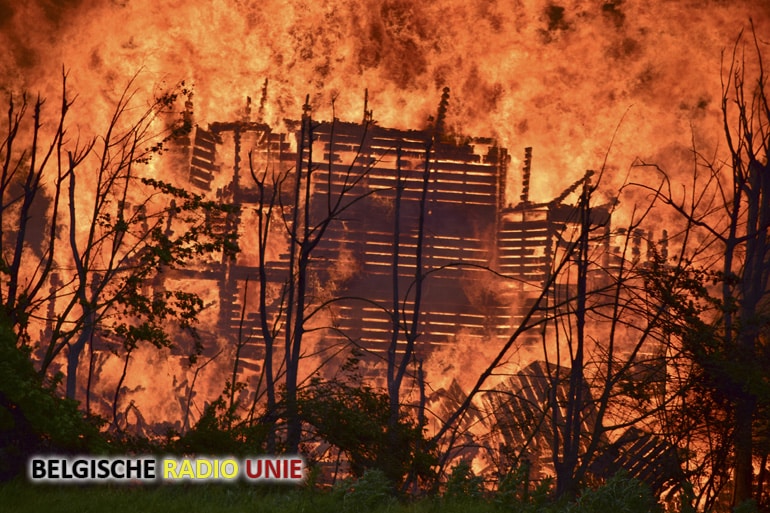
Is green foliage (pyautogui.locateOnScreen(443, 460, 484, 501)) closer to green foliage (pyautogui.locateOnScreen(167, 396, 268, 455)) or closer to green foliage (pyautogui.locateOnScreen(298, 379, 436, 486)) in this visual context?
green foliage (pyautogui.locateOnScreen(298, 379, 436, 486))

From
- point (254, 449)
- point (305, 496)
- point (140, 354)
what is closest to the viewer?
point (305, 496)

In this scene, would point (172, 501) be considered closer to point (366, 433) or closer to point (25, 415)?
point (25, 415)

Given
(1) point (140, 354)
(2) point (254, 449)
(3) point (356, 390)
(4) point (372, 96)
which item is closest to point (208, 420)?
(2) point (254, 449)

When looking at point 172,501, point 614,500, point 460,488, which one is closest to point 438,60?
point 460,488

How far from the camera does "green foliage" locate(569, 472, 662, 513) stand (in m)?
5.29

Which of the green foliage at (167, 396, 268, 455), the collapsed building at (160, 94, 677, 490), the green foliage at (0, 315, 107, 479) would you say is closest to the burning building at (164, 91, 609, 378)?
the collapsed building at (160, 94, 677, 490)

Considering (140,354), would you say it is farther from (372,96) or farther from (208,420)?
(208,420)

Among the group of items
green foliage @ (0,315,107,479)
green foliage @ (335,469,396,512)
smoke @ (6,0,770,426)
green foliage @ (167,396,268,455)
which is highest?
smoke @ (6,0,770,426)

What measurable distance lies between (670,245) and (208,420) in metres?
12.4

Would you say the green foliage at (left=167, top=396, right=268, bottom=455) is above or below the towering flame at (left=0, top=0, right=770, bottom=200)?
below

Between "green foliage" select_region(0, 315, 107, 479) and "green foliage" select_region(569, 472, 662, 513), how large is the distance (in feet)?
11.7

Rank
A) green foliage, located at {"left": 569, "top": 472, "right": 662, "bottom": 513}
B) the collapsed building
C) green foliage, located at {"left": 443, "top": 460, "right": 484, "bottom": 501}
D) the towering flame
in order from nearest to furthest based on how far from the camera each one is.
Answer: green foliage, located at {"left": 569, "top": 472, "right": 662, "bottom": 513}
green foliage, located at {"left": 443, "top": 460, "right": 484, "bottom": 501}
the collapsed building
the towering flame

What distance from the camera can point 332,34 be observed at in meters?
18.0

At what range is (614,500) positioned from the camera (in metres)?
5.31
